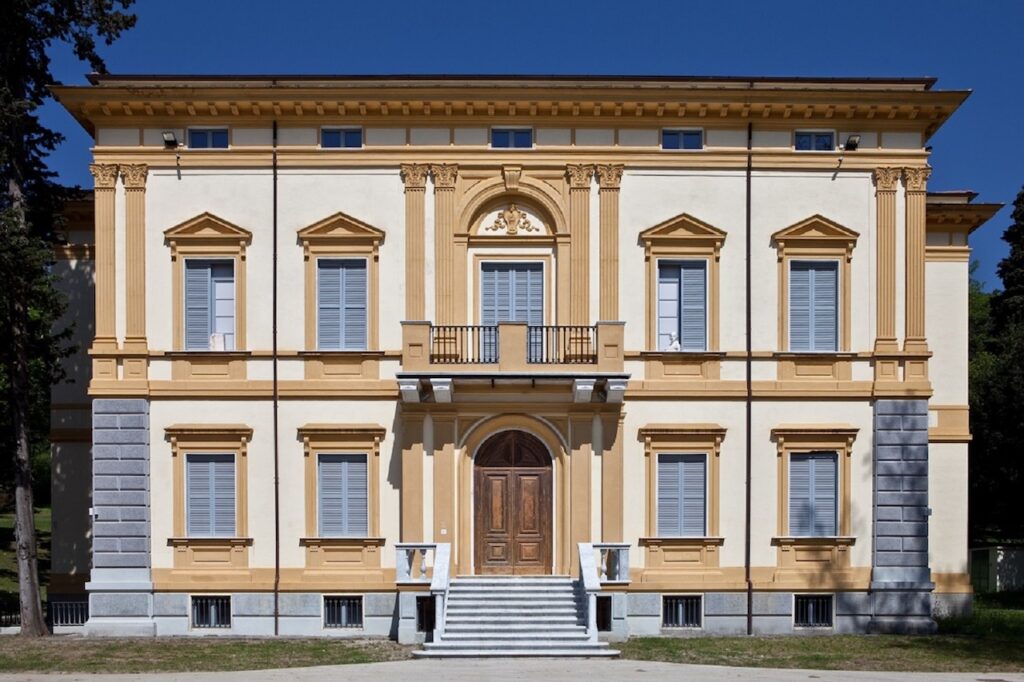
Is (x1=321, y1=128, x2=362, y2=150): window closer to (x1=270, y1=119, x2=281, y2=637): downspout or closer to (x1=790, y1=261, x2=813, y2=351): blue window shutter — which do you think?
(x1=270, y1=119, x2=281, y2=637): downspout

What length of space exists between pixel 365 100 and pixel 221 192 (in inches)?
150

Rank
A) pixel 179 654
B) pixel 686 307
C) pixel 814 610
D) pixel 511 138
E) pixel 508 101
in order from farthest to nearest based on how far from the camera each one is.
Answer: pixel 511 138, pixel 686 307, pixel 814 610, pixel 508 101, pixel 179 654

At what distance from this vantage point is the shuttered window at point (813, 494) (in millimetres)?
24312

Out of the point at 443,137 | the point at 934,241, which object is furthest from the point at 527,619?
the point at 934,241

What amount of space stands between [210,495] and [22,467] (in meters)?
4.33

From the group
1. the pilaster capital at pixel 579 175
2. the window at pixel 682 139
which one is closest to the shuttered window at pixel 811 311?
the window at pixel 682 139

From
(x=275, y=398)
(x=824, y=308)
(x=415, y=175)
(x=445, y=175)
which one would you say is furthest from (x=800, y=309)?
(x=275, y=398)

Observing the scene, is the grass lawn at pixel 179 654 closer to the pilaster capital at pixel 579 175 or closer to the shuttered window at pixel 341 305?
the shuttered window at pixel 341 305

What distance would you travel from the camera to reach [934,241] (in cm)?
2764

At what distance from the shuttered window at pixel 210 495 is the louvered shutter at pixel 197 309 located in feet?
8.37

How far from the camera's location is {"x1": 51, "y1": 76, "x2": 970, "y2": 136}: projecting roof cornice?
2388 cm

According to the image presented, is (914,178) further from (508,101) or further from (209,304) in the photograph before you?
(209,304)

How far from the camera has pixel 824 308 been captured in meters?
24.6

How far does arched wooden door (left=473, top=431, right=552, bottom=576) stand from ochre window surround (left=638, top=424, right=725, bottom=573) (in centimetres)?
222
